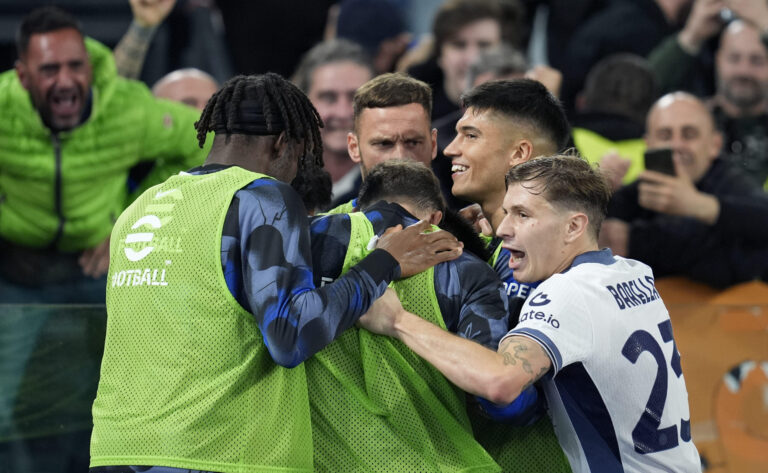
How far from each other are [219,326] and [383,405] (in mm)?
601

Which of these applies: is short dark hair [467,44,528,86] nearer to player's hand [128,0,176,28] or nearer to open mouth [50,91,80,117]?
player's hand [128,0,176,28]

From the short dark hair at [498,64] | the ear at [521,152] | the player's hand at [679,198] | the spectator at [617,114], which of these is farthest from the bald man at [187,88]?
the ear at [521,152]

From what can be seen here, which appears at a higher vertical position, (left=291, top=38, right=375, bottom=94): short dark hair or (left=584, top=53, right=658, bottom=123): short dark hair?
(left=291, top=38, right=375, bottom=94): short dark hair

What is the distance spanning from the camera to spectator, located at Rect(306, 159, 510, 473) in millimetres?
3727

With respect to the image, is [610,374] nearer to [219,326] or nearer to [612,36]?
[219,326]

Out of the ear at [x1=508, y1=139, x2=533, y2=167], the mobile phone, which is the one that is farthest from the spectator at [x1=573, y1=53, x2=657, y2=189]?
the ear at [x1=508, y1=139, x2=533, y2=167]

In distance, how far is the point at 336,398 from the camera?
3.75 m

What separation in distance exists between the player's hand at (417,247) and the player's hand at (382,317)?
10 centimetres

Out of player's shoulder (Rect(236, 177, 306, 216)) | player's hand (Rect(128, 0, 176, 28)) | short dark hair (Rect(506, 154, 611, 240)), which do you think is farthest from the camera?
player's hand (Rect(128, 0, 176, 28))

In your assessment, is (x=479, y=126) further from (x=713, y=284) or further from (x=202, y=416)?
(x=713, y=284)

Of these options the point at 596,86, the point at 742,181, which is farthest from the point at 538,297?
the point at 596,86

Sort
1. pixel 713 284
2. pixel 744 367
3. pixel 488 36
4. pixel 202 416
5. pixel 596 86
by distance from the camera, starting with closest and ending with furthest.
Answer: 1. pixel 202 416
2. pixel 744 367
3. pixel 713 284
4. pixel 596 86
5. pixel 488 36

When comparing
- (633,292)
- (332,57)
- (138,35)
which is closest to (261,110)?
(633,292)

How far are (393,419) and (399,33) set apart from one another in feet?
20.3
